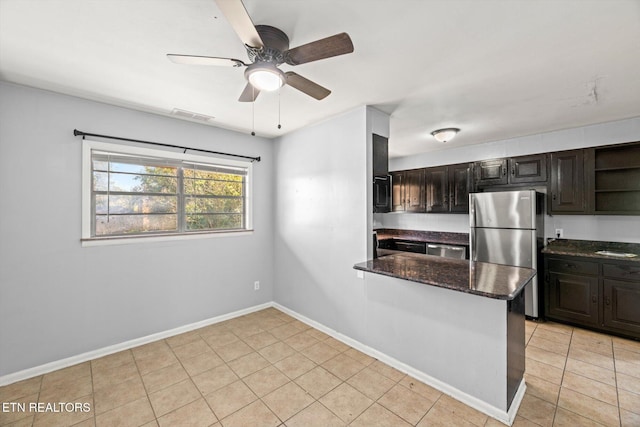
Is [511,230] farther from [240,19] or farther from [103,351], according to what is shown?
[103,351]

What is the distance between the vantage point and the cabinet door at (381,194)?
2.89m

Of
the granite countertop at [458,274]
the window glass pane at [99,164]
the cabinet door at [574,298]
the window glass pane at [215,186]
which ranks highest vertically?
the window glass pane at [99,164]

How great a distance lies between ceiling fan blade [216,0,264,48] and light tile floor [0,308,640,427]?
7.77 feet

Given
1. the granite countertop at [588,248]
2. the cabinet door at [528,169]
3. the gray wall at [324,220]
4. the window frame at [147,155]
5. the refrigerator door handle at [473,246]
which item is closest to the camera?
the window frame at [147,155]

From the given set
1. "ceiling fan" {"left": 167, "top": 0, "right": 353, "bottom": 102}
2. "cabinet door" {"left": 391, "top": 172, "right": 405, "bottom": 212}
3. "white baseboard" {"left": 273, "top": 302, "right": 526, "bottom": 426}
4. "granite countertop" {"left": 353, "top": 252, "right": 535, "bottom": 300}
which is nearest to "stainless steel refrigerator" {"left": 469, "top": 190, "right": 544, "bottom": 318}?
"granite countertop" {"left": 353, "top": 252, "right": 535, "bottom": 300}

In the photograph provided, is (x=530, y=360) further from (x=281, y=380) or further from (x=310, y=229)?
(x=310, y=229)

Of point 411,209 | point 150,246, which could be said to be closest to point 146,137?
point 150,246

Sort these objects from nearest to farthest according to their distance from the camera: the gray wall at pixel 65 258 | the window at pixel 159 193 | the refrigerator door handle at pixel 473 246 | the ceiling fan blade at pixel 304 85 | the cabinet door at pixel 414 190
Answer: the ceiling fan blade at pixel 304 85, the gray wall at pixel 65 258, the window at pixel 159 193, the refrigerator door handle at pixel 473 246, the cabinet door at pixel 414 190

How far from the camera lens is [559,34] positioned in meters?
1.62

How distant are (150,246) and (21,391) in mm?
1438

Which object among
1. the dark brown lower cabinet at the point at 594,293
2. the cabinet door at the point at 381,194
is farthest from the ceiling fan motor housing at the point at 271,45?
the dark brown lower cabinet at the point at 594,293

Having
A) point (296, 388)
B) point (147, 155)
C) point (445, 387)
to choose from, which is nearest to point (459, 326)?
point (445, 387)

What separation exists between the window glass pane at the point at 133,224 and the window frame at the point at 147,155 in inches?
2.3

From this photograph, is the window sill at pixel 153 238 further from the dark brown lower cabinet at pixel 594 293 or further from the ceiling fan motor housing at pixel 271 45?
the dark brown lower cabinet at pixel 594 293
